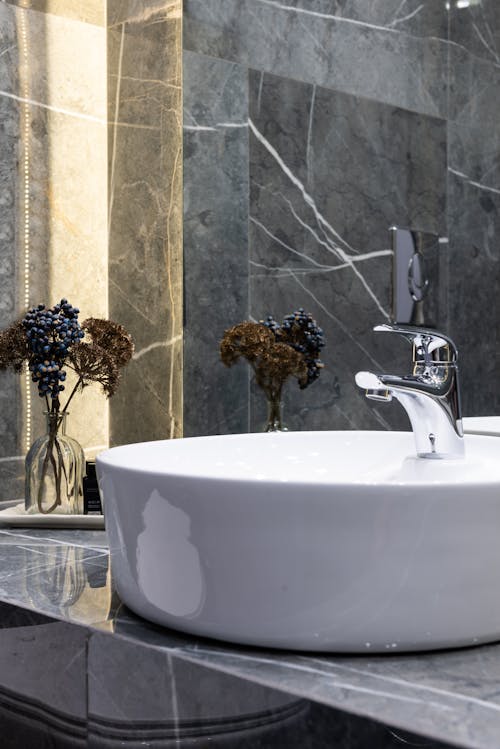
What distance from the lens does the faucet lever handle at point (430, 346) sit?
106 centimetres

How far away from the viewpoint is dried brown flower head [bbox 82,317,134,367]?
1.41 metres

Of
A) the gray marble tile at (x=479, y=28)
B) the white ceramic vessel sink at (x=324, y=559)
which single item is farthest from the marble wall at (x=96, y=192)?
the white ceramic vessel sink at (x=324, y=559)

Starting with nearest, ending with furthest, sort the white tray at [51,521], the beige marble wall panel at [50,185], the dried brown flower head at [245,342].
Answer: the white tray at [51,521]
the dried brown flower head at [245,342]
the beige marble wall panel at [50,185]

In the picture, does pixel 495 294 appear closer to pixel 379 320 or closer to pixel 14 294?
pixel 379 320

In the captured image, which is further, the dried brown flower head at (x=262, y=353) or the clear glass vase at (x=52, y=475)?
the dried brown flower head at (x=262, y=353)

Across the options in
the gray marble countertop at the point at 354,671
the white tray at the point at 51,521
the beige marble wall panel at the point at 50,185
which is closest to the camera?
the gray marble countertop at the point at 354,671

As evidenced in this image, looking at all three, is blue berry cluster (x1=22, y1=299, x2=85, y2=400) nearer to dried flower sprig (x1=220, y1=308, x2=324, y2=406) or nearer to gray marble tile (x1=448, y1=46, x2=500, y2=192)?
dried flower sprig (x1=220, y1=308, x2=324, y2=406)

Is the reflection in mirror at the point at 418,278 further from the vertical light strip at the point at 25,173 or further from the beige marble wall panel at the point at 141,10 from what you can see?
the vertical light strip at the point at 25,173

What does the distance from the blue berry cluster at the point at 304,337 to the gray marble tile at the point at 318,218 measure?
0.03 m

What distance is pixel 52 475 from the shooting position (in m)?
1.39

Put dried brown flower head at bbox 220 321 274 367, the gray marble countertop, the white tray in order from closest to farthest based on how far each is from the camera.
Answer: the gray marble countertop, the white tray, dried brown flower head at bbox 220 321 274 367

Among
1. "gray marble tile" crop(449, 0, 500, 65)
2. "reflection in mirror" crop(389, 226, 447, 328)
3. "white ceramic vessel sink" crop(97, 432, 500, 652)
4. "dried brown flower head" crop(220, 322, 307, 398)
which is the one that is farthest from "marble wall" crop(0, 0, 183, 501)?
"white ceramic vessel sink" crop(97, 432, 500, 652)

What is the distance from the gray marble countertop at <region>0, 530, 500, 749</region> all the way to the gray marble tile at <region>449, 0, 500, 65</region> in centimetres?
95

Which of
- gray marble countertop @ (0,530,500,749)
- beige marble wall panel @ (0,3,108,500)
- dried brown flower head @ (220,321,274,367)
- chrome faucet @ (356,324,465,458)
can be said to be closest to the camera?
gray marble countertop @ (0,530,500,749)
